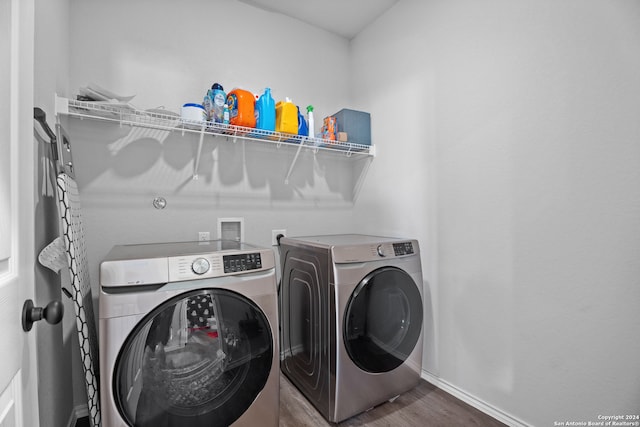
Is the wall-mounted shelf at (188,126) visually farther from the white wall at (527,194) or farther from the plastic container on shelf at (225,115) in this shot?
the white wall at (527,194)

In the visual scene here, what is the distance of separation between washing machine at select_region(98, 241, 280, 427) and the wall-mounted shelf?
0.79m

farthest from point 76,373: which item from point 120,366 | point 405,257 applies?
point 405,257

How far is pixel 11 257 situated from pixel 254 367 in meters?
1.05

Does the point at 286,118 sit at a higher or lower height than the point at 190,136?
higher

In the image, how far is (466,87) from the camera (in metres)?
1.82

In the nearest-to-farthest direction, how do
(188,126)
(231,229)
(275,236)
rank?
(188,126) < (231,229) < (275,236)

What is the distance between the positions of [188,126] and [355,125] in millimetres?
1257

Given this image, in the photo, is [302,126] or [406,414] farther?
[302,126]

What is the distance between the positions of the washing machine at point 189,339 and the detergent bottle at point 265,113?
0.91 meters

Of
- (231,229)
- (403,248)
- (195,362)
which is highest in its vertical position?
(231,229)

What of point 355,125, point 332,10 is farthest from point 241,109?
point 332,10

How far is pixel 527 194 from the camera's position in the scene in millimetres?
1535

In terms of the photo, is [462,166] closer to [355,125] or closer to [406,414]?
[355,125]

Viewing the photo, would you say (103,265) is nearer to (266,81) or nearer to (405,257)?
(405,257)
